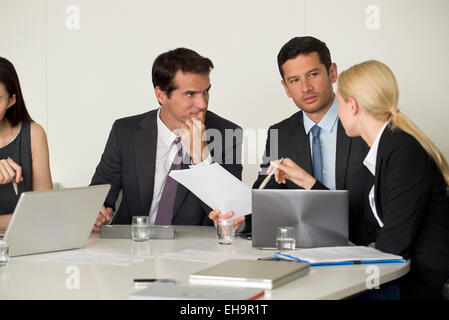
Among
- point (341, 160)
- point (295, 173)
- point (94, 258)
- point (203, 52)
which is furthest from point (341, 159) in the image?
point (203, 52)

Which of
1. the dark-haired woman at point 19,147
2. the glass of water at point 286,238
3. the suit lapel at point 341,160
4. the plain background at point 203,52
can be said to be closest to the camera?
the glass of water at point 286,238

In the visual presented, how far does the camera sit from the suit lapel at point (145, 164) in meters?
3.62

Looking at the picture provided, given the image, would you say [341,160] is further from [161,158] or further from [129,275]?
[129,275]

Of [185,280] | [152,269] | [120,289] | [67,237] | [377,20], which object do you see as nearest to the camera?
[120,289]

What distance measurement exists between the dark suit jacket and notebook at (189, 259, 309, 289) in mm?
469

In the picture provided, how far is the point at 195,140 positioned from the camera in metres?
3.57

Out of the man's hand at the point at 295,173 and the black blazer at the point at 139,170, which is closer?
the man's hand at the point at 295,173

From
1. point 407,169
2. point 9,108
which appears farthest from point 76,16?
point 407,169

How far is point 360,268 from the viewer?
7.00 ft

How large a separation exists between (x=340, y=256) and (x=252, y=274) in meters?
0.50

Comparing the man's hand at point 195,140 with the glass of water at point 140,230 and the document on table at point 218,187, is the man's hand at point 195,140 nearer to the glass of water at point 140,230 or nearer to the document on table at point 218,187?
the document on table at point 218,187

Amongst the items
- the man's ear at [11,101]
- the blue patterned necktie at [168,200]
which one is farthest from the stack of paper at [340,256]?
the man's ear at [11,101]
